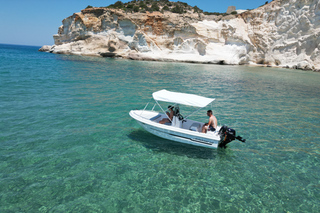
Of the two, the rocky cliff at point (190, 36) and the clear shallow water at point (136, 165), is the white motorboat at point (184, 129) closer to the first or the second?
the clear shallow water at point (136, 165)

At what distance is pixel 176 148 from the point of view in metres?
7.88

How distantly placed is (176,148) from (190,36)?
157ft

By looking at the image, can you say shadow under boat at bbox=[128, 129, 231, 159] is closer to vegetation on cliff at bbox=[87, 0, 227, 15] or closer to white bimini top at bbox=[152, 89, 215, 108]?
white bimini top at bbox=[152, 89, 215, 108]

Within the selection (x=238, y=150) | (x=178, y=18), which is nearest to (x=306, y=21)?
(x=178, y=18)

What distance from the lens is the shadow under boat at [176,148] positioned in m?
7.56

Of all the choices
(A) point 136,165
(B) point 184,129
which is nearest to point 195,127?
(B) point 184,129

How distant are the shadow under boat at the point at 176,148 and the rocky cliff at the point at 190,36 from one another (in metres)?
42.7

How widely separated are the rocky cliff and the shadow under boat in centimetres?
4266

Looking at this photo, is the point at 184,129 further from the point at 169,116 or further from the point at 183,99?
the point at 183,99

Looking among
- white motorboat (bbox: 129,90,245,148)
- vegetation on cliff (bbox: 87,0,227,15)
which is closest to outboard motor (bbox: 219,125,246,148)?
white motorboat (bbox: 129,90,245,148)

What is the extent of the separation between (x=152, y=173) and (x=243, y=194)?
2.72 m

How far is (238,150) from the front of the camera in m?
7.99

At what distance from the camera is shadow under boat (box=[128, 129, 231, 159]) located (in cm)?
756

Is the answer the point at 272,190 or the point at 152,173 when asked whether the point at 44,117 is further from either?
the point at 272,190
